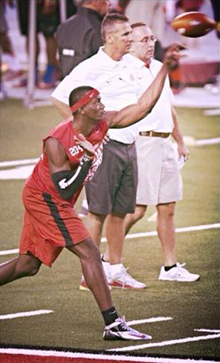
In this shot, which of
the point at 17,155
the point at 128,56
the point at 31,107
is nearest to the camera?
the point at 128,56

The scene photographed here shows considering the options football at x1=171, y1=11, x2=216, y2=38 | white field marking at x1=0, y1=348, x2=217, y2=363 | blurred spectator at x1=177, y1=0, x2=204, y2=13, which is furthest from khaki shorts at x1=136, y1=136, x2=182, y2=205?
blurred spectator at x1=177, y1=0, x2=204, y2=13

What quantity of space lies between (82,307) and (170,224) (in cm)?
129

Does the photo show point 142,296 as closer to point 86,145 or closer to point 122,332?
point 122,332

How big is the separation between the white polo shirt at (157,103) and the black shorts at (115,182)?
14.7 inches

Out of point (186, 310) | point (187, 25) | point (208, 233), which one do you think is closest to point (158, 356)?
point (186, 310)

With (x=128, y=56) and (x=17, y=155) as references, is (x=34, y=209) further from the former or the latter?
(x=17, y=155)

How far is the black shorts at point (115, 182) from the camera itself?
9.90 metres

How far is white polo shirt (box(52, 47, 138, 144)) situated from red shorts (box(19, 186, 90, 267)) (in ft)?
4.42

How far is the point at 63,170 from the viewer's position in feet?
27.6

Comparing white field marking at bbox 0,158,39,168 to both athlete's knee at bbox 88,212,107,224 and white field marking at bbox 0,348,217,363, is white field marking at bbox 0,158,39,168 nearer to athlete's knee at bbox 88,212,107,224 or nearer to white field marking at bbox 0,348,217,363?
athlete's knee at bbox 88,212,107,224

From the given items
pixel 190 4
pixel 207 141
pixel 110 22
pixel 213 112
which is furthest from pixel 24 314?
pixel 190 4

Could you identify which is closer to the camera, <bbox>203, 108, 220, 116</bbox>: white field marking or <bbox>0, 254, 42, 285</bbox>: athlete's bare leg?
<bbox>0, 254, 42, 285</bbox>: athlete's bare leg

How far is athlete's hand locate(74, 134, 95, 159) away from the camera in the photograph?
328 inches

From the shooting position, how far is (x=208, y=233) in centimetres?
1194
